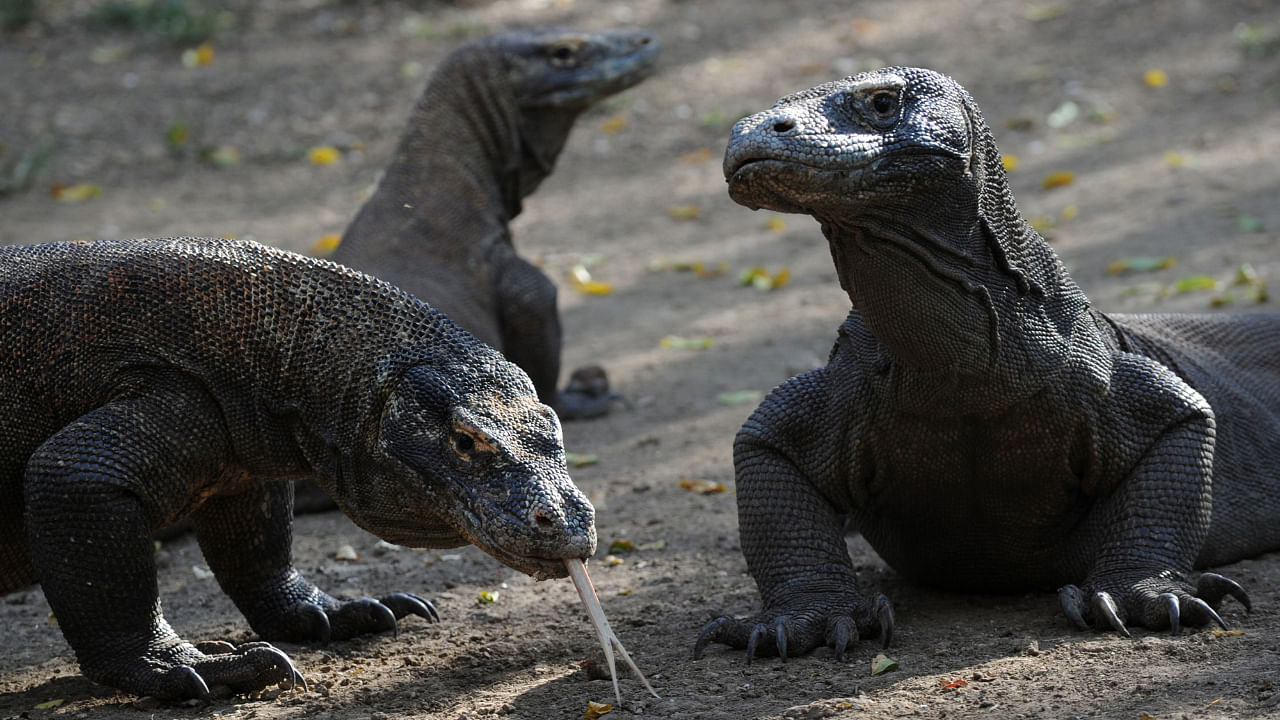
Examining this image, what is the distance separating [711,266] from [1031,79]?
3660 millimetres

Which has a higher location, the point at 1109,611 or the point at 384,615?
the point at 1109,611

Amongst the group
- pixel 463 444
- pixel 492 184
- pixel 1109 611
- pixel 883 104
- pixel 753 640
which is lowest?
pixel 753 640

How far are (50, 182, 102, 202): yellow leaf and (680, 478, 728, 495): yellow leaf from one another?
6529 millimetres

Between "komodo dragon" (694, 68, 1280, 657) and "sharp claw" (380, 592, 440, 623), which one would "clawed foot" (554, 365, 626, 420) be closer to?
"sharp claw" (380, 592, 440, 623)

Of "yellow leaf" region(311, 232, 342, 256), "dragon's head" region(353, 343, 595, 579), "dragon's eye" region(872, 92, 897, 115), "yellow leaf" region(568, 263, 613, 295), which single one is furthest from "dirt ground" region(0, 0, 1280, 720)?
"dragon's eye" region(872, 92, 897, 115)

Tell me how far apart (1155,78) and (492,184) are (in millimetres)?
5915

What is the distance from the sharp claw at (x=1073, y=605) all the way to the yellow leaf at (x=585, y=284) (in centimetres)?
548

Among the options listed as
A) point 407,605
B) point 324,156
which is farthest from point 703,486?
point 324,156

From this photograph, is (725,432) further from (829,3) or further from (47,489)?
(829,3)

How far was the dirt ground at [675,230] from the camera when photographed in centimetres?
370

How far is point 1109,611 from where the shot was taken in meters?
3.71

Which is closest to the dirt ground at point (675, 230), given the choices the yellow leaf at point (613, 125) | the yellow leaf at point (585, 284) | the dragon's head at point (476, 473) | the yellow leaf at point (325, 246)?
the yellow leaf at point (613, 125)

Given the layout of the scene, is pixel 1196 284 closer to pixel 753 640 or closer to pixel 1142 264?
pixel 1142 264

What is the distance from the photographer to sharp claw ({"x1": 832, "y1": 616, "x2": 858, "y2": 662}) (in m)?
3.72
